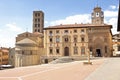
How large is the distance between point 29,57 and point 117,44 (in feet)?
116

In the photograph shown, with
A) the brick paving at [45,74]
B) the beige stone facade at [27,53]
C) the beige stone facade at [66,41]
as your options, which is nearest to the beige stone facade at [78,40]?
the beige stone facade at [66,41]

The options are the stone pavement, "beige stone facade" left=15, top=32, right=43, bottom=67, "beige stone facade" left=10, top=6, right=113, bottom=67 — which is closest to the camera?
the stone pavement

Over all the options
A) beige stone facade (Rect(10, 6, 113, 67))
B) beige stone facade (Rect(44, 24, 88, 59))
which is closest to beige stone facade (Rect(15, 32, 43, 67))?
beige stone facade (Rect(10, 6, 113, 67))

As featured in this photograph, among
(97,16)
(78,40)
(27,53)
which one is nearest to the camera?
(78,40)

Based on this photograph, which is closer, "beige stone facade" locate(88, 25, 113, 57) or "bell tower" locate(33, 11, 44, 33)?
"beige stone facade" locate(88, 25, 113, 57)

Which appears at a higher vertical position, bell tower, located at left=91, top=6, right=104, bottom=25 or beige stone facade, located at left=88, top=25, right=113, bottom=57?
bell tower, located at left=91, top=6, right=104, bottom=25

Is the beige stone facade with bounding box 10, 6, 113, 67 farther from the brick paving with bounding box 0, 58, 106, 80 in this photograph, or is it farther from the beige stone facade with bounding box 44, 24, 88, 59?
the brick paving with bounding box 0, 58, 106, 80

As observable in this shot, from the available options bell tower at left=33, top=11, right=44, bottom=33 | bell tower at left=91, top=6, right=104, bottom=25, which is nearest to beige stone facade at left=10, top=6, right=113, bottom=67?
bell tower at left=91, top=6, right=104, bottom=25

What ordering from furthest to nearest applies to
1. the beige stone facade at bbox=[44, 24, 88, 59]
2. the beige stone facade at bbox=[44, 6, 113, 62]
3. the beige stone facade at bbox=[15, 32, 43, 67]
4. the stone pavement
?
the beige stone facade at bbox=[15, 32, 43, 67] → the beige stone facade at bbox=[44, 24, 88, 59] → the beige stone facade at bbox=[44, 6, 113, 62] → the stone pavement

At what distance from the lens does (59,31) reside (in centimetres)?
6669

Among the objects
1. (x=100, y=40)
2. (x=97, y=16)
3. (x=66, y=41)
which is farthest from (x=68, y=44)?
(x=97, y=16)

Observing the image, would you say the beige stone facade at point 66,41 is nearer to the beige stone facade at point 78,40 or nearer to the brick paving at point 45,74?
the beige stone facade at point 78,40

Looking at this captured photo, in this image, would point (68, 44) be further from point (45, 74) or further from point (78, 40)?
point (45, 74)

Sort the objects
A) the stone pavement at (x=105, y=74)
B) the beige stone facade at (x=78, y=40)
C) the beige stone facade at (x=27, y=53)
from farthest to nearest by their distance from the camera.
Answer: the beige stone facade at (x=27, y=53)
the beige stone facade at (x=78, y=40)
the stone pavement at (x=105, y=74)
